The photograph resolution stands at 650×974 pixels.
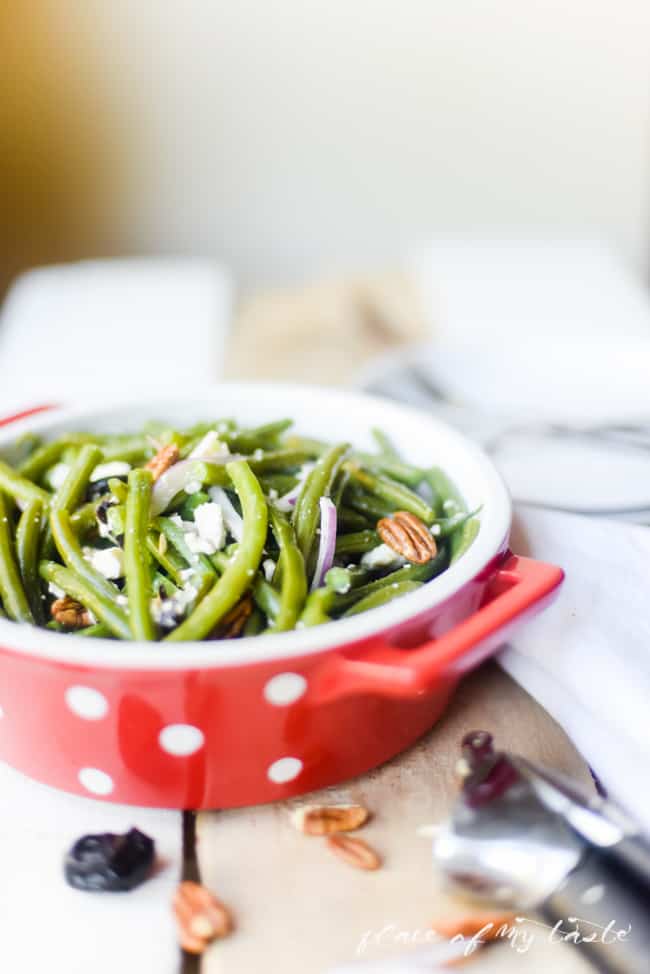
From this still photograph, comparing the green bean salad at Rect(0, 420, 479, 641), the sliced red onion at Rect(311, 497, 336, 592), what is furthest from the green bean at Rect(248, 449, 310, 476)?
the sliced red onion at Rect(311, 497, 336, 592)

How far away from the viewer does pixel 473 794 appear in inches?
28.7

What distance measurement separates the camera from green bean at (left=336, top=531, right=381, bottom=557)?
0.98 meters

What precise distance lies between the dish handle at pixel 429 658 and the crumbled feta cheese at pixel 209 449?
0.32 m

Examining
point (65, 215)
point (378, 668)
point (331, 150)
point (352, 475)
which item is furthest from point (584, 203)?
point (378, 668)

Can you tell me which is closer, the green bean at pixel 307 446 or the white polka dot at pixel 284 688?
the white polka dot at pixel 284 688

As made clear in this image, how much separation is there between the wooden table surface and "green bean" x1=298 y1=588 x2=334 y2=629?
17 cm

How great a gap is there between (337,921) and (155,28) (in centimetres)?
287

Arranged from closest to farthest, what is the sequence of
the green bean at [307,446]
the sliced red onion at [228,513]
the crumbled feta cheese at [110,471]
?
the sliced red onion at [228,513] < the crumbled feta cheese at [110,471] < the green bean at [307,446]

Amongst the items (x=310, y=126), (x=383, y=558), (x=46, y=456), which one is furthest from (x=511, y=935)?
(x=310, y=126)

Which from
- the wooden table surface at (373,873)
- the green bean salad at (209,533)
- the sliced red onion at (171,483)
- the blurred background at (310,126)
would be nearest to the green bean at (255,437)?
the green bean salad at (209,533)

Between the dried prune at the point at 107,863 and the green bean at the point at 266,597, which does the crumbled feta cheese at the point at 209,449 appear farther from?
the dried prune at the point at 107,863

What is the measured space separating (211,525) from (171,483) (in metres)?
0.09

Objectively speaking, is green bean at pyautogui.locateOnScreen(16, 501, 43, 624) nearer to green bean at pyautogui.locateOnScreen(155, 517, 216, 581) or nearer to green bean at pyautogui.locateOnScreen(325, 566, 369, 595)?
green bean at pyautogui.locateOnScreen(155, 517, 216, 581)

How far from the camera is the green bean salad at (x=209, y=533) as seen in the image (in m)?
0.84
